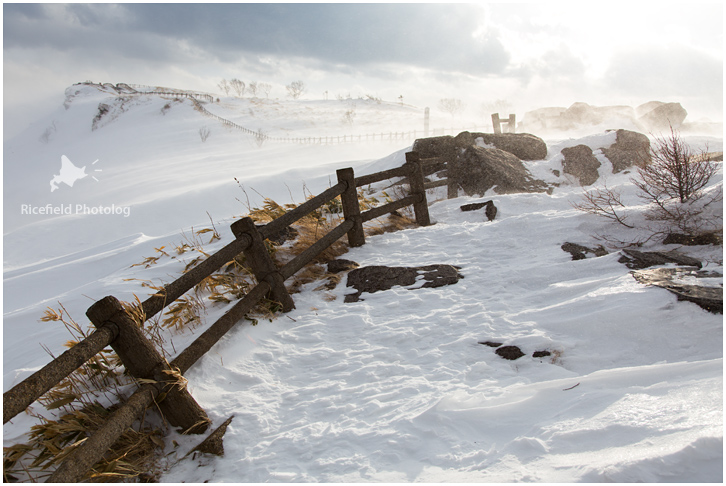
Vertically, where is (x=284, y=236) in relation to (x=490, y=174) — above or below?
below

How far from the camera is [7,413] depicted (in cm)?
173

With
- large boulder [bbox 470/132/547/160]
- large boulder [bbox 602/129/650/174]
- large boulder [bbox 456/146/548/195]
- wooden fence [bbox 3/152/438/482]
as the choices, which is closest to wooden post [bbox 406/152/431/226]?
wooden fence [bbox 3/152/438/482]

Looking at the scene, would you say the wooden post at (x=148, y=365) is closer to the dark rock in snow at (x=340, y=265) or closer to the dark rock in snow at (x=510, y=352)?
the dark rock in snow at (x=510, y=352)

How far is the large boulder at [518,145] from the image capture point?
12538mm

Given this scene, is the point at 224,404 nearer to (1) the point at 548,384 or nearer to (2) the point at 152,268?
(1) the point at 548,384

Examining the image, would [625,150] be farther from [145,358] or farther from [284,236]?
[145,358]

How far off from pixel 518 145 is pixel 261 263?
11.3m

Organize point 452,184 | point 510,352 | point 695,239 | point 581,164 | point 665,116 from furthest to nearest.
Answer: point 665,116
point 581,164
point 452,184
point 695,239
point 510,352

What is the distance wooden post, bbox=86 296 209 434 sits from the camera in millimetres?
2332

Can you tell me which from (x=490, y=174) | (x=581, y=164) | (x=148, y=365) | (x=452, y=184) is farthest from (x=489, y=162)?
(x=148, y=365)

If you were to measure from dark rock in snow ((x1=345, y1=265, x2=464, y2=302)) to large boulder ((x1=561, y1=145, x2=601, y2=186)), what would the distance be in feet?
29.1

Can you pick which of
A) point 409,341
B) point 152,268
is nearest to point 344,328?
point 409,341

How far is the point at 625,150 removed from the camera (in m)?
12.0

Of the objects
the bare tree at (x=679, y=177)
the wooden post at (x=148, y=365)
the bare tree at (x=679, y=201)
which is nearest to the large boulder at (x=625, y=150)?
the bare tree at (x=679, y=201)
